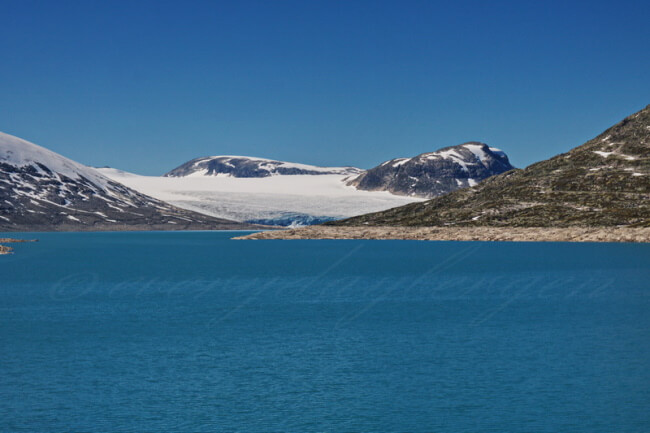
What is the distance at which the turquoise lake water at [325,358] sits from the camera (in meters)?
23.6

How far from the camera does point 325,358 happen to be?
3191 centimetres

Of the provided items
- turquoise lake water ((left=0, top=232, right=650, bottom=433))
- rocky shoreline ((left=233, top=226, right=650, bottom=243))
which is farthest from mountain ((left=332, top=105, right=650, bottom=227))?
turquoise lake water ((left=0, top=232, right=650, bottom=433))

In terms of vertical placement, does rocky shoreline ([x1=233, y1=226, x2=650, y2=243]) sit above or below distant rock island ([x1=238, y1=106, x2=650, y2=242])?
below

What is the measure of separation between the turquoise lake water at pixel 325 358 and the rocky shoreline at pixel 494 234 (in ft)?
286

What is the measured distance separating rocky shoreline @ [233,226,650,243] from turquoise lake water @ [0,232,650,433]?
87.1 metres

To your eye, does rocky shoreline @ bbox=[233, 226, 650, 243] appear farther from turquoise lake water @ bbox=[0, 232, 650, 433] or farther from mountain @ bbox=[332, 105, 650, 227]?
turquoise lake water @ bbox=[0, 232, 650, 433]

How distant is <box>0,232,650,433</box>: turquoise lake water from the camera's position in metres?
23.6

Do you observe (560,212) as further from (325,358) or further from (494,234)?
(325,358)

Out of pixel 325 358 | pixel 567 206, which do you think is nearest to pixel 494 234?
pixel 567 206

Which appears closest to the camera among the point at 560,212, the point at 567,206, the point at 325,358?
the point at 325,358

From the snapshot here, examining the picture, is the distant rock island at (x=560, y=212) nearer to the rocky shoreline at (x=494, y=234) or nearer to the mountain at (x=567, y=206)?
the mountain at (x=567, y=206)

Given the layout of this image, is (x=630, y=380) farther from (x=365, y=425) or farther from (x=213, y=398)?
(x=213, y=398)

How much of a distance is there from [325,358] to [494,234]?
458 feet

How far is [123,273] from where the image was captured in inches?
3228
